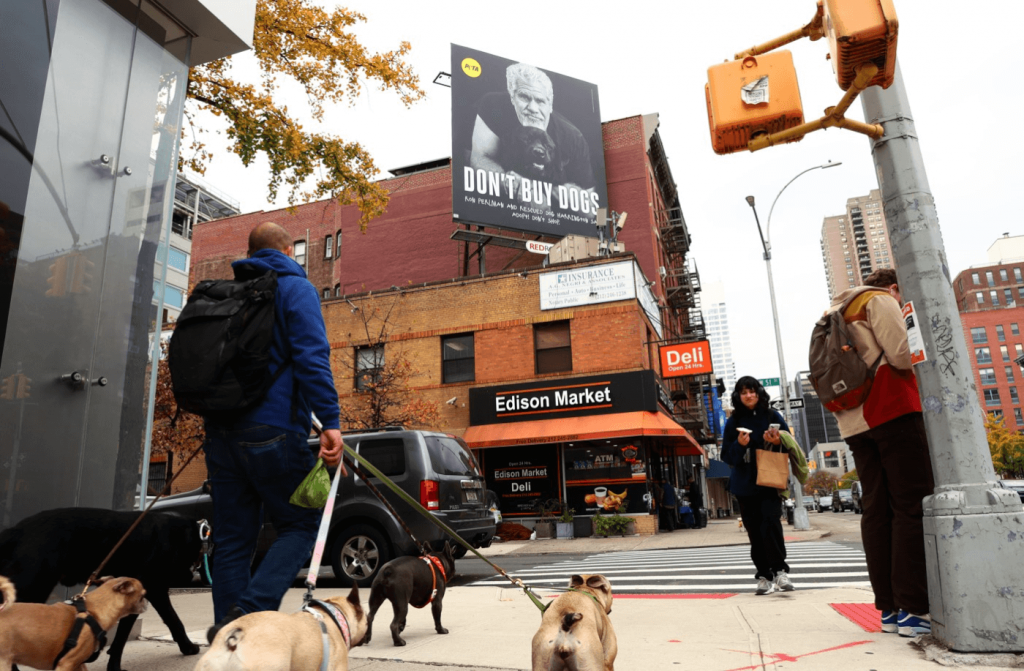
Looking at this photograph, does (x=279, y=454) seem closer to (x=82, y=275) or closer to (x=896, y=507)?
(x=82, y=275)

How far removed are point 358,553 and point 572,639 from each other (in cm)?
635

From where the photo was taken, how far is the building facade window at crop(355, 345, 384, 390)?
23234 mm

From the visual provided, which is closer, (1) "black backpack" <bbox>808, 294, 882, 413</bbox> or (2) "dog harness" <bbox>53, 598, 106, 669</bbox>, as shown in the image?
(2) "dog harness" <bbox>53, 598, 106, 669</bbox>

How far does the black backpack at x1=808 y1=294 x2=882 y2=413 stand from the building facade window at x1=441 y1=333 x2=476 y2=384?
1912 cm

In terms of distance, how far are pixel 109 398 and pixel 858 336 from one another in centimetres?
504

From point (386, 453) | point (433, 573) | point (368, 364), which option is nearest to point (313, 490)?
point (433, 573)

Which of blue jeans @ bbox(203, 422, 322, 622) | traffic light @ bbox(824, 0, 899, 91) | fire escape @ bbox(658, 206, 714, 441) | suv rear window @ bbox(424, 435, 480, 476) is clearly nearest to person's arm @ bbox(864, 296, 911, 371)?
traffic light @ bbox(824, 0, 899, 91)

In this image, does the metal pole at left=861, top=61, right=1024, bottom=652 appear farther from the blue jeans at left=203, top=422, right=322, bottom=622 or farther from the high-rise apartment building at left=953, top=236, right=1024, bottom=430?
the high-rise apartment building at left=953, top=236, right=1024, bottom=430

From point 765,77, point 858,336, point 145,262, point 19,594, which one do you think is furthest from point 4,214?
point 858,336

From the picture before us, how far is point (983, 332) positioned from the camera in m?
120

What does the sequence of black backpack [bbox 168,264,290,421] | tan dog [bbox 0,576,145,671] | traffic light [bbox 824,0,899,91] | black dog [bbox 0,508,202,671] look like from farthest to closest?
black dog [bbox 0,508,202,671]
traffic light [bbox 824,0,899,91]
black backpack [bbox 168,264,290,421]
tan dog [bbox 0,576,145,671]

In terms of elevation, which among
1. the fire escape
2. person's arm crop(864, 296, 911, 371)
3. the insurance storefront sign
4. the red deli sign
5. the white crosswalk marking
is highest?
the fire escape

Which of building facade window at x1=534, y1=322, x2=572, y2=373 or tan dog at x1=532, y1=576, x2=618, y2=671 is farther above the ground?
building facade window at x1=534, y1=322, x2=572, y2=373

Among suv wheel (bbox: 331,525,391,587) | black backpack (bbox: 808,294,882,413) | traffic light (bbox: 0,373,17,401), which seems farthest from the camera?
suv wheel (bbox: 331,525,391,587)
